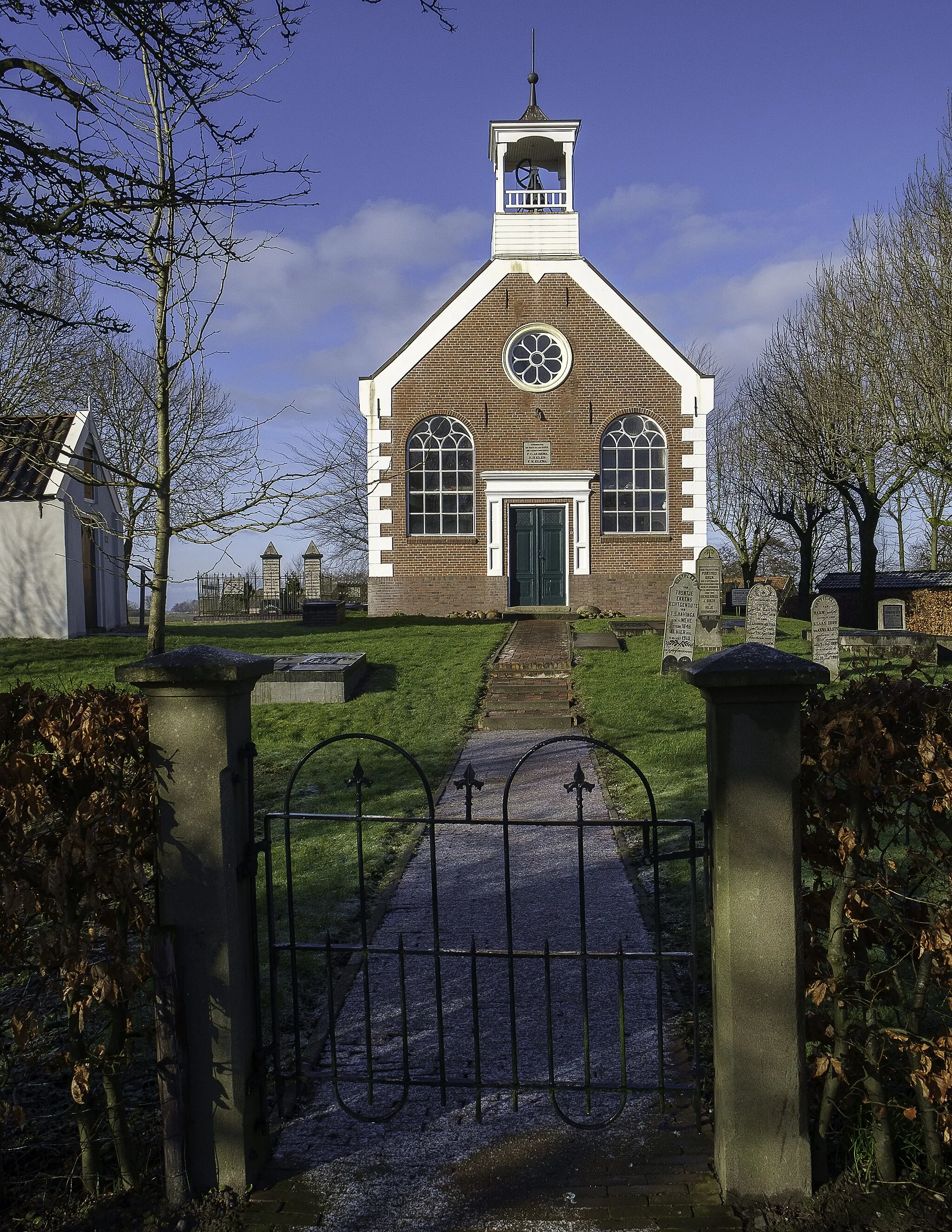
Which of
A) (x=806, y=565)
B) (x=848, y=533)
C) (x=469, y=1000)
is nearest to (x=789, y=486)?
(x=806, y=565)

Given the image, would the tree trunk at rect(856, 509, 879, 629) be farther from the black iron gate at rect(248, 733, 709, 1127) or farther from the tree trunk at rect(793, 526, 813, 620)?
the black iron gate at rect(248, 733, 709, 1127)

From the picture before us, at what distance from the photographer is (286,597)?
3491cm

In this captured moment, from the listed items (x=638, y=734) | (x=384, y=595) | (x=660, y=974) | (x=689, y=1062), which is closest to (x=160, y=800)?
(x=660, y=974)

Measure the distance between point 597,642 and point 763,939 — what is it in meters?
14.1

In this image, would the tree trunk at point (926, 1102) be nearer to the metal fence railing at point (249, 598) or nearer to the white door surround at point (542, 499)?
the white door surround at point (542, 499)

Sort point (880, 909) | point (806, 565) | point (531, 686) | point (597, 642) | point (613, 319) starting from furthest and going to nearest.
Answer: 1. point (806, 565)
2. point (613, 319)
3. point (597, 642)
4. point (531, 686)
5. point (880, 909)

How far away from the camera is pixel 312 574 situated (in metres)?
30.8

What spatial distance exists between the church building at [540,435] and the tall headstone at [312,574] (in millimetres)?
6999

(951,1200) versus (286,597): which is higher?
(286,597)

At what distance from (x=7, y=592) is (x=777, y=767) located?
19874 millimetres

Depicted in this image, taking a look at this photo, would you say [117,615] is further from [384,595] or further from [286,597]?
[286,597]

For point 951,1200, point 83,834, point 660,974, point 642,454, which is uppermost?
point 642,454

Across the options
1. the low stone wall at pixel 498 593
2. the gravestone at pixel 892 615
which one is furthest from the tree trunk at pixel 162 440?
the gravestone at pixel 892 615

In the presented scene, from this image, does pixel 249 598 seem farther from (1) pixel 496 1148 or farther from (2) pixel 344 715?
(1) pixel 496 1148
